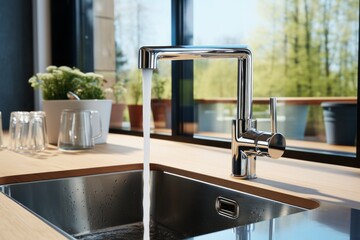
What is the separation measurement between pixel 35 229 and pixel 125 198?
55 cm

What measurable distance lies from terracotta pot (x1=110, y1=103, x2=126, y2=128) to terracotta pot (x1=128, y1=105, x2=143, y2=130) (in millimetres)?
69

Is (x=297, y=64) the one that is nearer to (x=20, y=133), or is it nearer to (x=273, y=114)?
(x=20, y=133)

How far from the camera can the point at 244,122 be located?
0.92 m

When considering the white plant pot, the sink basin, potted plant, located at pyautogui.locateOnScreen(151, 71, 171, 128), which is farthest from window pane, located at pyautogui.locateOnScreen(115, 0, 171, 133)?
the sink basin

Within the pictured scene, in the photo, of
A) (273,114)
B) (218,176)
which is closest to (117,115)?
(218,176)

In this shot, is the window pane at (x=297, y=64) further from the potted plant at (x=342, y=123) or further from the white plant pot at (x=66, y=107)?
the white plant pot at (x=66, y=107)

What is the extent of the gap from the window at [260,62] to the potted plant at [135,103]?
5 cm

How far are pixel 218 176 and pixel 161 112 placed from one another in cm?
121

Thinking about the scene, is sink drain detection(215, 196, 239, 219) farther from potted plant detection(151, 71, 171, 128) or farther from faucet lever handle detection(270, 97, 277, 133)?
potted plant detection(151, 71, 171, 128)

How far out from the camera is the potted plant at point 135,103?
7.31ft

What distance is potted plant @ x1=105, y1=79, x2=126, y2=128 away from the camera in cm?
236

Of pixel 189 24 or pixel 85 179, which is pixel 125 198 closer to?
pixel 85 179

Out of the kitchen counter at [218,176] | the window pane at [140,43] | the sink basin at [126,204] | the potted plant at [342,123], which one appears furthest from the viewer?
the potted plant at [342,123]

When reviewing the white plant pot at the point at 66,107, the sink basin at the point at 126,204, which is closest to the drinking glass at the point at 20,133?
the white plant pot at the point at 66,107
